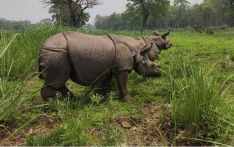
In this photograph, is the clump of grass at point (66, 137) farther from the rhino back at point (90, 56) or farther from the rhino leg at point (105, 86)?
the rhino leg at point (105, 86)

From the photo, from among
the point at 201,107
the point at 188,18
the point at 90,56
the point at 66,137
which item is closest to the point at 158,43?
the point at 90,56

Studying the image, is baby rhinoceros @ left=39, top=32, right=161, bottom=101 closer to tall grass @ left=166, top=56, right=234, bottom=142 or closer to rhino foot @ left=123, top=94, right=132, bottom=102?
rhino foot @ left=123, top=94, right=132, bottom=102

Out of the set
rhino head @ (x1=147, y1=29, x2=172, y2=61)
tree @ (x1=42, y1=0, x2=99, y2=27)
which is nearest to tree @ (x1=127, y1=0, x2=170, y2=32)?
tree @ (x1=42, y1=0, x2=99, y2=27)

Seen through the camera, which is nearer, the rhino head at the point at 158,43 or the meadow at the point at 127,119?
the meadow at the point at 127,119

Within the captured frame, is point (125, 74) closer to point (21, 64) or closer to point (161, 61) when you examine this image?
point (21, 64)

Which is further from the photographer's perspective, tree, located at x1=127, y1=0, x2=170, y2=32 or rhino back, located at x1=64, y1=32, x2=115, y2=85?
tree, located at x1=127, y1=0, x2=170, y2=32

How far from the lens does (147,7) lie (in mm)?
52000

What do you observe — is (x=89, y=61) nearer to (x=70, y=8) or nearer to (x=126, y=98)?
(x=126, y=98)

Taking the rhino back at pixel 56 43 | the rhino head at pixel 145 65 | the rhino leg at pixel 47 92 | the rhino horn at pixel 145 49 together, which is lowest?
the rhino leg at pixel 47 92

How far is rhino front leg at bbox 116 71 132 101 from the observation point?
5.94 meters

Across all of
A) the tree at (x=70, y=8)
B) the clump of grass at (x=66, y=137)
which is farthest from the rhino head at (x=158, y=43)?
the tree at (x=70, y=8)

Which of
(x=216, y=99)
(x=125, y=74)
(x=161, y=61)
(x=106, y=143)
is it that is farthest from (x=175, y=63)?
(x=161, y=61)

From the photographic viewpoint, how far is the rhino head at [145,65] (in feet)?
20.4

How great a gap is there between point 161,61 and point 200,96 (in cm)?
525
